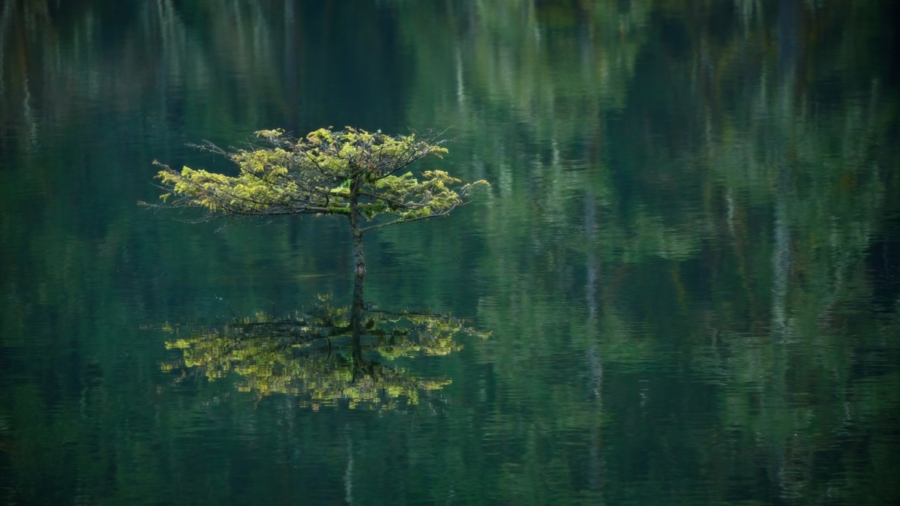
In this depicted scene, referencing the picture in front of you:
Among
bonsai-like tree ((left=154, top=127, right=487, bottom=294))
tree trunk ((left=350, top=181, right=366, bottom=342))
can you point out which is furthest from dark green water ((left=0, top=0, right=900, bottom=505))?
bonsai-like tree ((left=154, top=127, right=487, bottom=294))

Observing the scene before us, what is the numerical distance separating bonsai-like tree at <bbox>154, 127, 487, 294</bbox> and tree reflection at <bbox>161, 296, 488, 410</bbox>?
1.38m

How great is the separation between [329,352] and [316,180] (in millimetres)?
2926

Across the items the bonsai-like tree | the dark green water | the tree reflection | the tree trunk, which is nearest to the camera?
the dark green water

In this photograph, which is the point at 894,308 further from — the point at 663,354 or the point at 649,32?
the point at 649,32

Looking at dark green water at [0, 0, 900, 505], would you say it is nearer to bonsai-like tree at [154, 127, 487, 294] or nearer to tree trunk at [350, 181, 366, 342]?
tree trunk at [350, 181, 366, 342]

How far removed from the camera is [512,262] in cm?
2161

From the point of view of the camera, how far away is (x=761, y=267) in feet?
68.7

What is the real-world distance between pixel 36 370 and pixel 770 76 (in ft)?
90.4

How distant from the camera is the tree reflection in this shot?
48.2 ft

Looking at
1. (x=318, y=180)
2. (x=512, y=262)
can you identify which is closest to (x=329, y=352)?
(x=318, y=180)

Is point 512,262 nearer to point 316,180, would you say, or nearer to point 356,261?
point 356,261

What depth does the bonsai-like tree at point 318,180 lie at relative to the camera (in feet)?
57.8

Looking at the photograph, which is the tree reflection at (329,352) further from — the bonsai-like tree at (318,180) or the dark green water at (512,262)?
the bonsai-like tree at (318,180)

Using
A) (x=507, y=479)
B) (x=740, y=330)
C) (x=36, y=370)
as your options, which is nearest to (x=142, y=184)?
(x=36, y=370)
